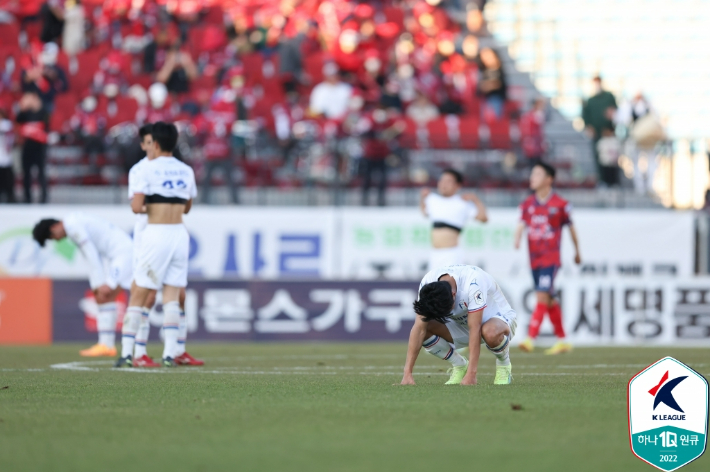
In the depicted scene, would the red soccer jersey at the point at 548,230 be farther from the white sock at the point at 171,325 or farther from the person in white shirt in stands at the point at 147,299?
the white sock at the point at 171,325

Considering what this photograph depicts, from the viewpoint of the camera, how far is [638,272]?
A: 19406 mm

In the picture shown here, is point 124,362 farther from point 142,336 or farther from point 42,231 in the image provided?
point 42,231

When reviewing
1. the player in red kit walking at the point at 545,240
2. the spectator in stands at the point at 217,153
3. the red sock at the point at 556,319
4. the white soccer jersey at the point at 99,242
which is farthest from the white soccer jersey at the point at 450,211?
the spectator in stands at the point at 217,153

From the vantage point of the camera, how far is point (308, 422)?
6008mm

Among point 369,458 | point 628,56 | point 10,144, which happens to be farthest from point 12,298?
point 628,56

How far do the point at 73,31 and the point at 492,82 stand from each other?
907 centimetres

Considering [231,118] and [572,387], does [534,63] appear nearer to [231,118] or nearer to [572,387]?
[231,118]

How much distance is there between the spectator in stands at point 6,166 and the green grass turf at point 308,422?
954 cm

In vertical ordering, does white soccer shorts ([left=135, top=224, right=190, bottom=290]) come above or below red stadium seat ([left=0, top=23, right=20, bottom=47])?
below

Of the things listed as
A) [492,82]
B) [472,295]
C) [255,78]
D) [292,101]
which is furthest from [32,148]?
[472,295]

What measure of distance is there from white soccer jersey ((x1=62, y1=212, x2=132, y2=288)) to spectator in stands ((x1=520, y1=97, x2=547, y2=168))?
858 centimetres

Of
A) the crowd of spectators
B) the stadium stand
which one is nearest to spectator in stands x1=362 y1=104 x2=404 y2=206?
the crowd of spectators

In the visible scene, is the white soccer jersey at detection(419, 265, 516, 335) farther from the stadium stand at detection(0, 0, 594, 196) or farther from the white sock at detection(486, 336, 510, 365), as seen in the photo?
the stadium stand at detection(0, 0, 594, 196)

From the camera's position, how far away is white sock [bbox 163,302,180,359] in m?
10.7
